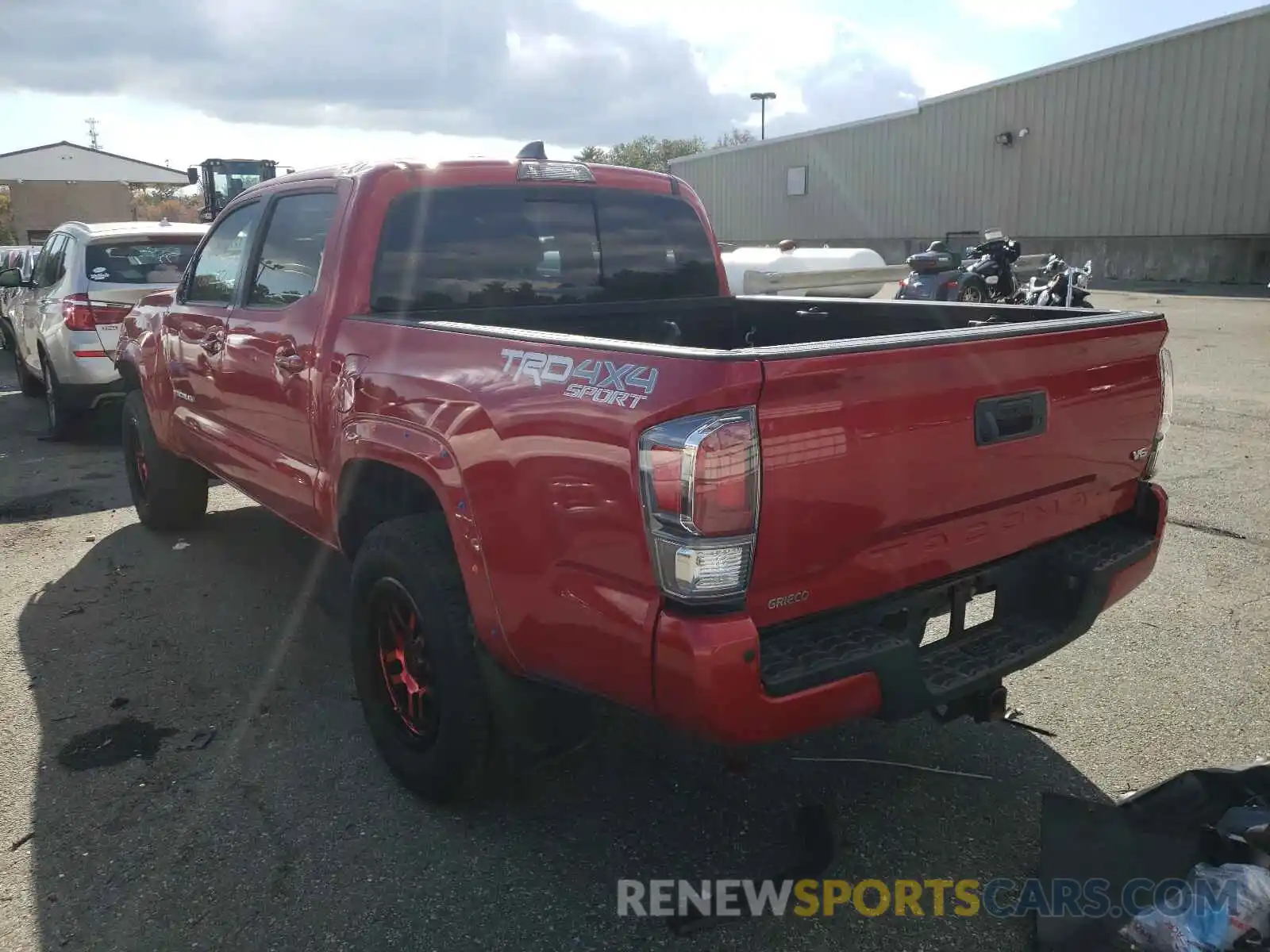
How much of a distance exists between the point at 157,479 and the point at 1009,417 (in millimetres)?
5056

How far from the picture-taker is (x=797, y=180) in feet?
124

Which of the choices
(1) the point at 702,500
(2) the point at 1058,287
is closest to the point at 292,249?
(1) the point at 702,500

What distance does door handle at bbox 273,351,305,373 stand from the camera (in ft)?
12.2

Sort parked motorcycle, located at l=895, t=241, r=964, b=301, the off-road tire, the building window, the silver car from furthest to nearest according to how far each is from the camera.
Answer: the building window
parked motorcycle, located at l=895, t=241, r=964, b=301
the silver car
the off-road tire

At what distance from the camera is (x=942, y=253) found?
14398mm

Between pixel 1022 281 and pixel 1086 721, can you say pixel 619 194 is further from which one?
pixel 1022 281

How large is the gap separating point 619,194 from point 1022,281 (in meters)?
14.6

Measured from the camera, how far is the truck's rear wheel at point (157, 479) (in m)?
5.86

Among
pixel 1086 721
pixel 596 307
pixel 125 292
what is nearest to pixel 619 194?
pixel 596 307

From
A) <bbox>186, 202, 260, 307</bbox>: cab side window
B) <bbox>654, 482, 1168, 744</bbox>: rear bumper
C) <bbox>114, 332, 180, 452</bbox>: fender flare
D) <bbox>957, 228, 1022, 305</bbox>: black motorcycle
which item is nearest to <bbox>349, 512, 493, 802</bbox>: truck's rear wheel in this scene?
<bbox>654, 482, 1168, 744</bbox>: rear bumper

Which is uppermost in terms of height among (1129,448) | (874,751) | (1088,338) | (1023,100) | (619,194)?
(1023,100)

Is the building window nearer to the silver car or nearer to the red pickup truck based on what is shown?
the silver car

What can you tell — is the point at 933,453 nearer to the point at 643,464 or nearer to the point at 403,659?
the point at 643,464

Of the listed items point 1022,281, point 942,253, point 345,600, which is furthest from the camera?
point 1022,281
